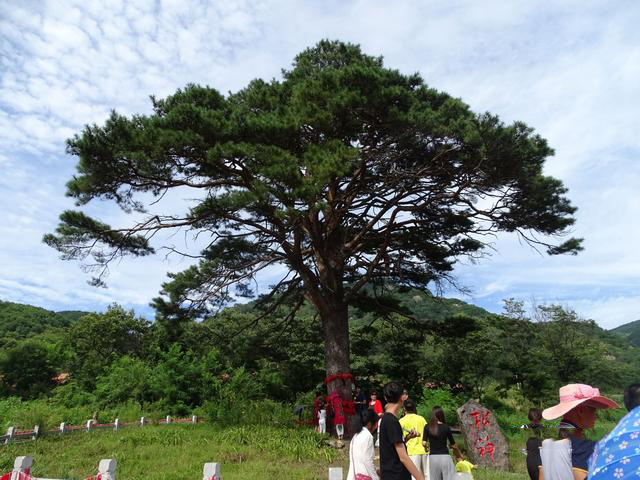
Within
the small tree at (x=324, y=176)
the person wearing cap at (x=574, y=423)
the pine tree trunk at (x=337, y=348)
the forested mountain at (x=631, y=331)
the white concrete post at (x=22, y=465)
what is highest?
the forested mountain at (x=631, y=331)

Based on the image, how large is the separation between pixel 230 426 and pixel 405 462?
9208 millimetres

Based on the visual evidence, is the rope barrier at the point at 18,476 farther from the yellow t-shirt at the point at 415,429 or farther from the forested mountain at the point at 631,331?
the forested mountain at the point at 631,331

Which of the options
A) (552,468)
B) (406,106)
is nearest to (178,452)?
(552,468)

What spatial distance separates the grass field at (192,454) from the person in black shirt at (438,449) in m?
2.67

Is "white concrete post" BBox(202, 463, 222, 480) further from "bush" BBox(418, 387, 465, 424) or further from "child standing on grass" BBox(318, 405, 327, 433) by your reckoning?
"bush" BBox(418, 387, 465, 424)

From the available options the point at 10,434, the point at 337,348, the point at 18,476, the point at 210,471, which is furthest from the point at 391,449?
the point at 10,434

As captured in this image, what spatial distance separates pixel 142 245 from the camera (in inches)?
425

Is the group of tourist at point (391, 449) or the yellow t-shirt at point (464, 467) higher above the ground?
the group of tourist at point (391, 449)

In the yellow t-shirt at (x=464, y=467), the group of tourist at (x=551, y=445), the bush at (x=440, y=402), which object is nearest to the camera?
the group of tourist at (x=551, y=445)

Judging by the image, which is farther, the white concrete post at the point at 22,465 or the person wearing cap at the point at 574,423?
the white concrete post at the point at 22,465

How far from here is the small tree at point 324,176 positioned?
29.7 ft

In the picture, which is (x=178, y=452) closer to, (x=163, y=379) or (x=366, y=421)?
(x=366, y=421)

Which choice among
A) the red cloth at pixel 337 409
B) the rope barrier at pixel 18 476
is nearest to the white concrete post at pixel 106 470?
the rope barrier at pixel 18 476

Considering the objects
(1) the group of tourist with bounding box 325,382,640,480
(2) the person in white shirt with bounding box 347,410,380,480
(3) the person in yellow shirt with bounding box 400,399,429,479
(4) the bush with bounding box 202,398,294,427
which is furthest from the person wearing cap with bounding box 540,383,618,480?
(4) the bush with bounding box 202,398,294,427
